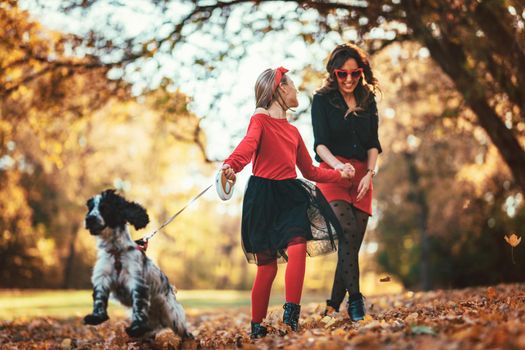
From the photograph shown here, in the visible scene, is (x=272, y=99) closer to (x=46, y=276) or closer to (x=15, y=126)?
(x=15, y=126)

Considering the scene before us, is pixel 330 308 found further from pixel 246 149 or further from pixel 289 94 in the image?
pixel 289 94

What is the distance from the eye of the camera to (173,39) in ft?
30.6

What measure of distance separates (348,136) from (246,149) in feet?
4.15

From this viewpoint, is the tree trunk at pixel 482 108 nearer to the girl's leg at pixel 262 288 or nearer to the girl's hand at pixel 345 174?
the girl's hand at pixel 345 174

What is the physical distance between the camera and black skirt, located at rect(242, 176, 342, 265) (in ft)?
16.3

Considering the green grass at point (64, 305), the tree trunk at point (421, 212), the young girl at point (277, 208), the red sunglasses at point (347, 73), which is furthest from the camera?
the tree trunk at point (421, 212)

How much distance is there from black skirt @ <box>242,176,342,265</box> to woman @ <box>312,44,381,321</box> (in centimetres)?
44

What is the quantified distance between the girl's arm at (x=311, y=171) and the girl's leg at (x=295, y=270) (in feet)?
2.12

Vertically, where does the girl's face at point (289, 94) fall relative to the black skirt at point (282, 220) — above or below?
above

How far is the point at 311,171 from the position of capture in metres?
5.30

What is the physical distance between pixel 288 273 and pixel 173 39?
5510 millimetres

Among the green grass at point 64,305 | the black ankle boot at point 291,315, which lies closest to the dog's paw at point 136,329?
the black ankle boot at point 291,315

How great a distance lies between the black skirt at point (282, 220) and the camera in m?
4.96

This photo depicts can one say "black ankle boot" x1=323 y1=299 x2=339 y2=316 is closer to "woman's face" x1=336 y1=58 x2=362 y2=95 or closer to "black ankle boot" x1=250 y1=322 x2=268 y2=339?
"black ankle boot" x1=250 y1=322 x2=268 y2=339
